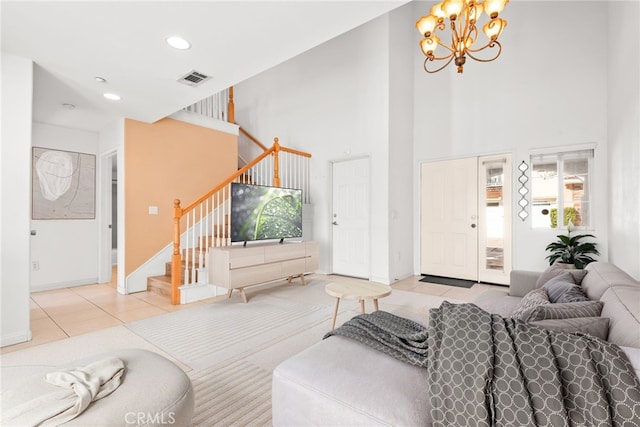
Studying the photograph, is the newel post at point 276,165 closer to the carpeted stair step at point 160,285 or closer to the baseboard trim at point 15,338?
the carpeted stair step at point 160,285

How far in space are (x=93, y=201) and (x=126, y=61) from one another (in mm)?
3117

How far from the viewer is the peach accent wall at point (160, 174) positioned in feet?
14.1

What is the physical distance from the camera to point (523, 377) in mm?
957

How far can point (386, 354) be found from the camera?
1338mm

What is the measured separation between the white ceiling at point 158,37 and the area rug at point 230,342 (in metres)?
2.23

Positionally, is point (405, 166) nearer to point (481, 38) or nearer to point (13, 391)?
point (481, 38)

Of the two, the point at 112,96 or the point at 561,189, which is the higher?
the point at 112,96

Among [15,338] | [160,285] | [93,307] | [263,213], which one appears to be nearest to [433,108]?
[263,213]

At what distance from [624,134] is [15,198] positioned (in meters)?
5.47

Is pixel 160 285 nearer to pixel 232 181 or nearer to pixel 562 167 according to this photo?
pixel 232 181

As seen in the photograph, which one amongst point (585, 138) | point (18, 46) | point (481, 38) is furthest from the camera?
point (481, 38)

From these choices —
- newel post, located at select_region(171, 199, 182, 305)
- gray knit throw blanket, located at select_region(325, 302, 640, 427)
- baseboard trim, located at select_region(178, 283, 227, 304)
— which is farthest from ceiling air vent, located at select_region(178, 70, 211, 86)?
gray knit throw blanket, located at select_region(325, 302, 640, 427)

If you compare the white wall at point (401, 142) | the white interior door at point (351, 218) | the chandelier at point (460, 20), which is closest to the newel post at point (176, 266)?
the white interior door at point (351, 218)

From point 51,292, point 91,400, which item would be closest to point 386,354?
point 91,400
